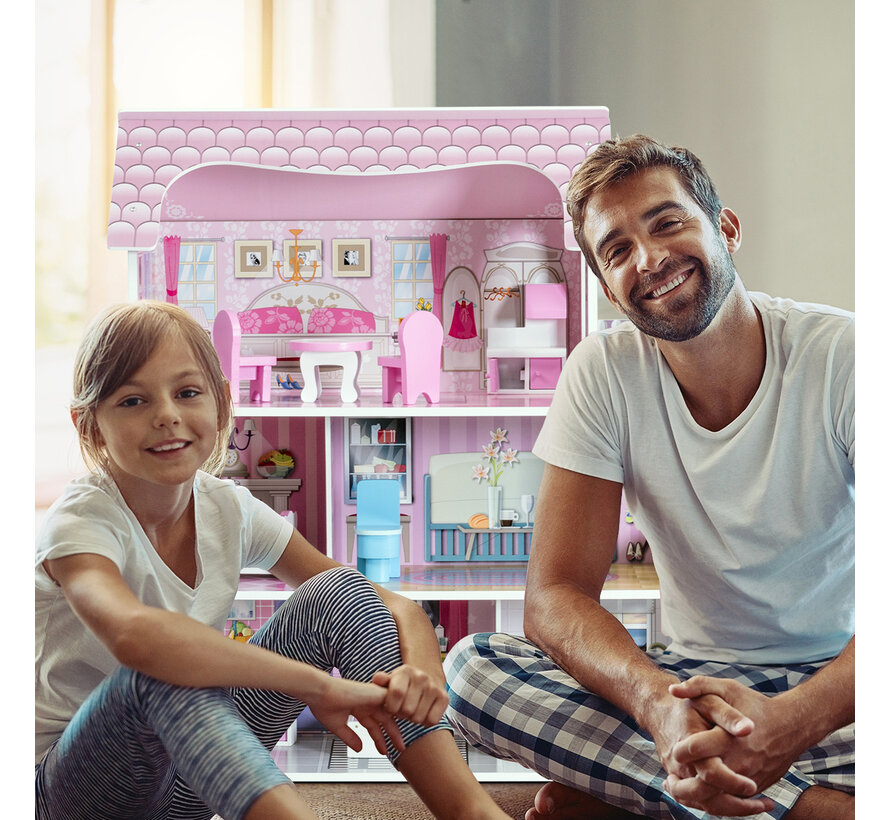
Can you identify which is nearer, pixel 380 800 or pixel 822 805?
pixel 822 805

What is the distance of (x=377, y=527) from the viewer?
1.46 m

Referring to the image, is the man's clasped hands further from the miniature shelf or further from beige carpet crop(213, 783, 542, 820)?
the miniature shelf

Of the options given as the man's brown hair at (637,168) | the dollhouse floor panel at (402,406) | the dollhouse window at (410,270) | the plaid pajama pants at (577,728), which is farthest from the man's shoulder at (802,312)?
the dollhouse window at (410,270)

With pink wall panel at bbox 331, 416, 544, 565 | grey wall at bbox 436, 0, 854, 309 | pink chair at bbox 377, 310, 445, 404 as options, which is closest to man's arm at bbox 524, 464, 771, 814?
A: grey wall at bbox 436, 0, 854, 309

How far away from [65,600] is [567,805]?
571mm

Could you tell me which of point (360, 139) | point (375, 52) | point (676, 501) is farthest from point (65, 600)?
point (375, 52)

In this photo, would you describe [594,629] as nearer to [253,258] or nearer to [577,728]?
[577,728]

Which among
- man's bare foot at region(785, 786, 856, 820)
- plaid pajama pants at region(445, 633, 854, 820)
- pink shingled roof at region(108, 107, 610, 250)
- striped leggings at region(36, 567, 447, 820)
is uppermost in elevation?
pink shingled roof at region(108, 107, 610, 250)

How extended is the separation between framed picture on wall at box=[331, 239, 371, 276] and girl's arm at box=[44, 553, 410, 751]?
3.57ft

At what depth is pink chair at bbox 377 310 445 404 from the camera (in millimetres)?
1503

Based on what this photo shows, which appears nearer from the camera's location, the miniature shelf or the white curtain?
the miniature shelf

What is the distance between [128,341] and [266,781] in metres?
0.33

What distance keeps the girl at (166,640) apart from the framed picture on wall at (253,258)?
0.98 m
